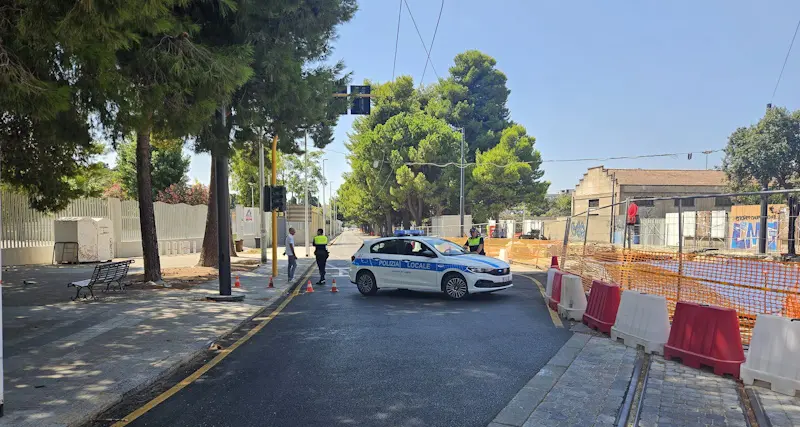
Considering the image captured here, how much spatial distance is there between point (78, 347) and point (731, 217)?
1084cm

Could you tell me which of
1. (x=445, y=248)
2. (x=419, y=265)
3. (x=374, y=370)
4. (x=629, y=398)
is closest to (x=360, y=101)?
(x=445, y=248)

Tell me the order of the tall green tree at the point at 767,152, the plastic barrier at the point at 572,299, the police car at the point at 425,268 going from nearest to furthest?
1. the plastic barrier at the point at 572,299
2. the police car at the point at 425,268
3. the tall green tree at the point at 767,152

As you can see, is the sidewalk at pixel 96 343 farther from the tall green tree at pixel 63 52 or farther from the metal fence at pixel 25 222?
the metal fence at pixel 25 222

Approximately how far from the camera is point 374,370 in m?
6.34

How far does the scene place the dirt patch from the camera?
583 inches

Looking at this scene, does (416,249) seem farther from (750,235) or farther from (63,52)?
(63,52)

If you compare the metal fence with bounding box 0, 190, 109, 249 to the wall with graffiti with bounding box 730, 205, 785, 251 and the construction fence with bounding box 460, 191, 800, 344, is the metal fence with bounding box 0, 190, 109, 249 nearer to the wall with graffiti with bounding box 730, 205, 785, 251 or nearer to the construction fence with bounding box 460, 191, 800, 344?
the construction fence with bounding box 460, 191, 800, 344

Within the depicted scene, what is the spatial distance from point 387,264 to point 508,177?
115 ft

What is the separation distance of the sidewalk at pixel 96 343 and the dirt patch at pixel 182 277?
0.93m

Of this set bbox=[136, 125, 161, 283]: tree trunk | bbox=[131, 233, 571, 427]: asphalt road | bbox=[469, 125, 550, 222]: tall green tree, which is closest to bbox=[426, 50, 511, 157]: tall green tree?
bbox=[469, 125, 550, 222]: tall green tree

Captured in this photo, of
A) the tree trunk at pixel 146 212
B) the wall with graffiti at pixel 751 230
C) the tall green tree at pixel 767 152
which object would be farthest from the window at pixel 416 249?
the tall green tree at pixel 767 152

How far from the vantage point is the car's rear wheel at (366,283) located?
13.3 metres

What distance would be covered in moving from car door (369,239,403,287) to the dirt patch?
5.24m

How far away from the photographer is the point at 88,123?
971cm
